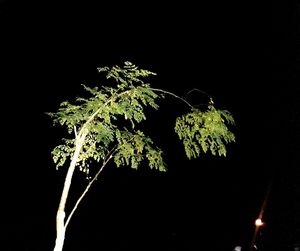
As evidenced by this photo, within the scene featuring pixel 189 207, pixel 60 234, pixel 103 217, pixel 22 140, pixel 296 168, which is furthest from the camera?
pixel 189 207

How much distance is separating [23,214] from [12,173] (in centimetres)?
149

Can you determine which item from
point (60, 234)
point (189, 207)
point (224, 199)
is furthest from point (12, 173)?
point (224, 199)

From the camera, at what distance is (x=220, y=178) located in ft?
63.5

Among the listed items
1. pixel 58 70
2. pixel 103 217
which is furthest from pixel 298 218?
pixel 58 70

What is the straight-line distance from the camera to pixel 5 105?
10.8m

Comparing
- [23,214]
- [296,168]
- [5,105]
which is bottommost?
[23,214]

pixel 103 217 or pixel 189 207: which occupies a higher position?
pixel 189 207

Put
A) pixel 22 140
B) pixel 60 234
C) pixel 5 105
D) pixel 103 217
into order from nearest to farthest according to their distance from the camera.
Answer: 1. pixel 60 234
2. pixel 5 105
3. pixel 22 140
4. pixel 103 217

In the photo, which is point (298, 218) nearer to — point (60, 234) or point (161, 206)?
point (161, 206)

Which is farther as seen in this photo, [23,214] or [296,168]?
[296,168]

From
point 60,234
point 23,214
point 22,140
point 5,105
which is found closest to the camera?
point 60,234

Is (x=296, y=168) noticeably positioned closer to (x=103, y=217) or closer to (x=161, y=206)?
(x=161, y=206)

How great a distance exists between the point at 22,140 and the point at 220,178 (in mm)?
10721

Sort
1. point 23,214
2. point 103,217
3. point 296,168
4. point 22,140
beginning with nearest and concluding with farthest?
point 22,140
point 23,214
point 103,217
point 296,168
